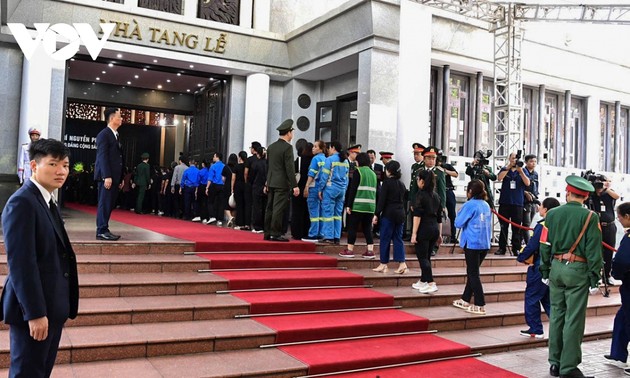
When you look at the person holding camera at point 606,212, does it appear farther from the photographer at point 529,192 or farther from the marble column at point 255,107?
the marble column at point 255,107

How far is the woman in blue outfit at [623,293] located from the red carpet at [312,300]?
7.88 feet

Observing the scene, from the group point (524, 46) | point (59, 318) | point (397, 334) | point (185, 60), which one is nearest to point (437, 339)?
point (397, 334)

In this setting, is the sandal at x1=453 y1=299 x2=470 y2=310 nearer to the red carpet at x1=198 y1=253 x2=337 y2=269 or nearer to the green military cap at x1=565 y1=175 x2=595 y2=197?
the red carpet at x1=198 y1=253 x2=337 y2=269

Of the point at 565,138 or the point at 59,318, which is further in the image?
the point at 565,138

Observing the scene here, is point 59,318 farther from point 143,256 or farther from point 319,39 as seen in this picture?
point 319,39

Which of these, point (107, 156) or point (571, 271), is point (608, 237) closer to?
point (571, 271)

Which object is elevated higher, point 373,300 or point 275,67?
point 275,67

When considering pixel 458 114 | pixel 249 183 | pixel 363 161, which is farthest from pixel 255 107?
pixel 363 161

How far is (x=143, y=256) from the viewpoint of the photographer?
6586mm

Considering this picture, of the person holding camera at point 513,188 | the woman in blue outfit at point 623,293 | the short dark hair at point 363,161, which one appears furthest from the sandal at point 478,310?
the person holding camera at point 513,188

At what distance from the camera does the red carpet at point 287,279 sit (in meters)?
6.19

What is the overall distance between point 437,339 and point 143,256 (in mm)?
3673

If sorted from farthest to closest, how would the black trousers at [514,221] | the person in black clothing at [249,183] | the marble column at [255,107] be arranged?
the marble column at [255,107] < the person in black clothing at [249,183] < the black trousers at [514,221]

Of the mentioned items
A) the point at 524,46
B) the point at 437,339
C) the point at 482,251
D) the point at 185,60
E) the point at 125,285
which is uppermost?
the point at 524,46
